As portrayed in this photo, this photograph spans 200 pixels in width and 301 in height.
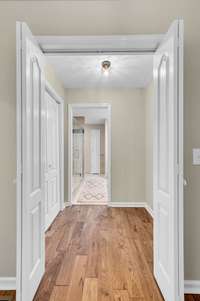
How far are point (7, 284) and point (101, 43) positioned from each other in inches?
90.4

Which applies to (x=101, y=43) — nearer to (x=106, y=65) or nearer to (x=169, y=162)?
(x=169, y=162)

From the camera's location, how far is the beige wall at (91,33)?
6.39 feet

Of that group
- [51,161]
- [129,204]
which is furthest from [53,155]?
[129,204]

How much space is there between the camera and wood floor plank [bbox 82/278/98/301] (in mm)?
1849

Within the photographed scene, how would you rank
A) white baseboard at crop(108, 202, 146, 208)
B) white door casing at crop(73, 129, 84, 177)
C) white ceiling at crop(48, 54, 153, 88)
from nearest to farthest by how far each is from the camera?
white ceiling at crop(48, 54, 153, 88) < white baseboard at crop(108, 202, 146, 208) < white door casing at crop(73, 129, 84, 177)

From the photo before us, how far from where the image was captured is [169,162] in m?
1.66

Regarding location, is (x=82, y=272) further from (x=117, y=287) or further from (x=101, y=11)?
(x=101, y=11)

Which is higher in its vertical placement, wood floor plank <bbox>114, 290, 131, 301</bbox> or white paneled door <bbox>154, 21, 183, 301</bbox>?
white paneled door <bbox>154, 21, 183, 301</bbox>

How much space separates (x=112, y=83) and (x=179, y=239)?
11.7 feet

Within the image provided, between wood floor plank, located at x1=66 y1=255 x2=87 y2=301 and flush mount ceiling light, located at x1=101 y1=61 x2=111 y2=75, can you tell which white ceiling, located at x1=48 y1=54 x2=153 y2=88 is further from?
wood floor plank, located at x1=66 y1=255 x2=87 y2=301

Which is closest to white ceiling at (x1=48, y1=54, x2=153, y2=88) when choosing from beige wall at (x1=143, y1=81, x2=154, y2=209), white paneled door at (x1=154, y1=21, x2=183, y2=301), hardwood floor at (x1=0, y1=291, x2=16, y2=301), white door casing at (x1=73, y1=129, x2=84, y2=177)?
beige wall at (x1=143, y1=81, x2=154, y2=209)

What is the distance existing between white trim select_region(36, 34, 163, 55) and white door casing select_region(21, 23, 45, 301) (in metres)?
0.14

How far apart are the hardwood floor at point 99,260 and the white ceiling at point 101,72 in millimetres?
2489

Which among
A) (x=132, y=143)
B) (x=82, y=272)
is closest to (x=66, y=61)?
(x=132, y=143)
